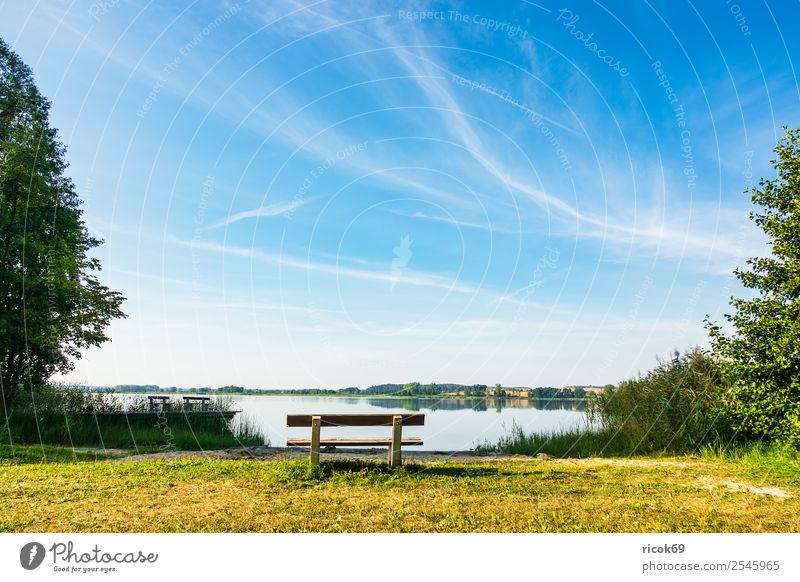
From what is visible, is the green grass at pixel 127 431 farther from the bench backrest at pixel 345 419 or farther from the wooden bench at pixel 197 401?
the bench backrest at pixel 345 419

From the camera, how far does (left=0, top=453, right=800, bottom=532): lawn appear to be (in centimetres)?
590

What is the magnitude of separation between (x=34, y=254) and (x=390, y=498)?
19041 mm

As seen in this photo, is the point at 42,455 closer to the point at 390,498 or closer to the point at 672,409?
the point at 390,498

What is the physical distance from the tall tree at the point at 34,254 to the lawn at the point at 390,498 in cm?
1162

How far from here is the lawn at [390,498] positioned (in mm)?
5898

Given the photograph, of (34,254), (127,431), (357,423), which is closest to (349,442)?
(357,423)

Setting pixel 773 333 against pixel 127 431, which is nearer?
pixel 773 333

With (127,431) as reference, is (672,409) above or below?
above

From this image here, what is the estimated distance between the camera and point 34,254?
1997 centimetres

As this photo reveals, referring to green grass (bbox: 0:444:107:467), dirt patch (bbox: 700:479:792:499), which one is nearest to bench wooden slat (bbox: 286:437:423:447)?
dirt patch (bbox: 700:479:792:499)

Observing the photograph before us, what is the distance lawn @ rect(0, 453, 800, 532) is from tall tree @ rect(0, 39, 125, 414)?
11.6m

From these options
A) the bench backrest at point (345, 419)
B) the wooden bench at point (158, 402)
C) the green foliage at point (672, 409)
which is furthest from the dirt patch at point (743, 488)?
the wooden bench at point (158, 402)
